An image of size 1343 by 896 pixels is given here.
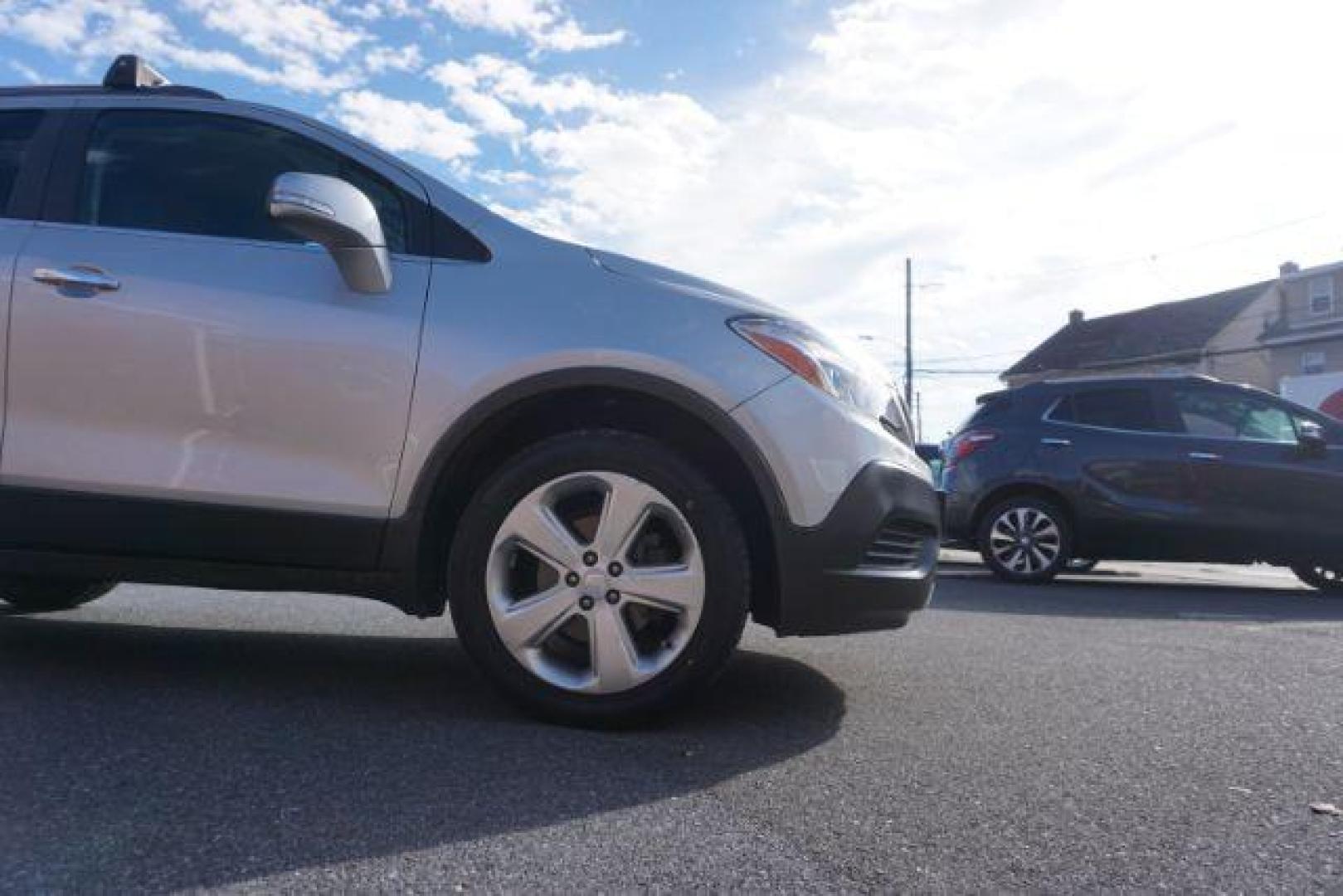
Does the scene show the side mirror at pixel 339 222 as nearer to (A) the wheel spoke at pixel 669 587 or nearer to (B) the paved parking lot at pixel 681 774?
(A) the wheel spoke at pixel 669 587

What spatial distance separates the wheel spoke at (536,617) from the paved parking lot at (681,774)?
0.26m

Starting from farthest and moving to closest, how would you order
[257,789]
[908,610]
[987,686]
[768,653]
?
1. [768,653]
2. [987,686]
3. [908,610]
4. [257,789]

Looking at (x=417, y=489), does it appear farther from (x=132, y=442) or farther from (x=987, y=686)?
(x=987, y=686)

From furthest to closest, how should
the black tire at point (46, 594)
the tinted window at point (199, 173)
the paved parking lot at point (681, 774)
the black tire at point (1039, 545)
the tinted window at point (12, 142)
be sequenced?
the black tire at point (1039, 545)
the black tire at point (46, 594)
the tinted window at point (12, 142)
the tinted window at point (199, 173)
the paved parking lot at point (681, 774)

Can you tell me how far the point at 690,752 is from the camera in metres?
2.76

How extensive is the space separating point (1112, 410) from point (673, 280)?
5.94m

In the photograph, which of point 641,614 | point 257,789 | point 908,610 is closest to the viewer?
point 257,789

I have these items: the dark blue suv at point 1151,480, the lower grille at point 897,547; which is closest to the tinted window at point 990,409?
the dark blue suv at point 1151,480

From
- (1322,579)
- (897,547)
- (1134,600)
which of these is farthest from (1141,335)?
(897,547)

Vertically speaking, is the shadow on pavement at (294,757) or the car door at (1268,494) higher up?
the car door at (1268,494)

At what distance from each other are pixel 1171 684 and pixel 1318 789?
4.04ft

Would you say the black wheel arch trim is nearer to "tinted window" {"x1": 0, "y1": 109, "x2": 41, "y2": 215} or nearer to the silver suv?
the silver suv

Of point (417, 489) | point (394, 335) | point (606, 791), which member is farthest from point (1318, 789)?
point (394, 335)

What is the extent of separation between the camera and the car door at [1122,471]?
768 cm
